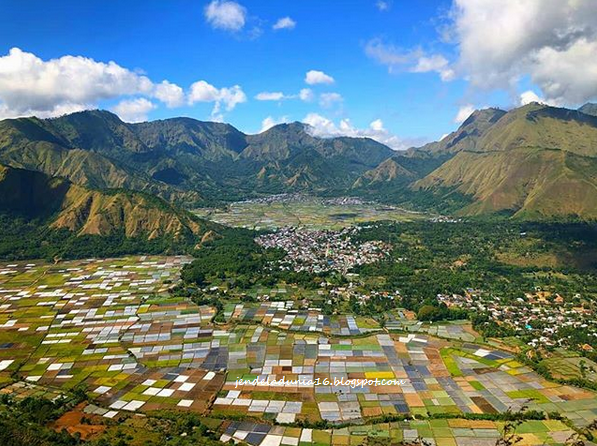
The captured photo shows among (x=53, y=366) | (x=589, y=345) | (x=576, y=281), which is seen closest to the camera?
(x=53, y=366)

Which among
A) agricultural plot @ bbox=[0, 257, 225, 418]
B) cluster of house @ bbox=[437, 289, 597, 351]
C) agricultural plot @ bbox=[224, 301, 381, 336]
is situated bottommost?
agricultural plot @ bbox=[0, 257, 225, 418]

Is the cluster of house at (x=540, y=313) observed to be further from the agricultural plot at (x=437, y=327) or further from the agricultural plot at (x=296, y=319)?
the agricultural plot at (x=296, y=319)

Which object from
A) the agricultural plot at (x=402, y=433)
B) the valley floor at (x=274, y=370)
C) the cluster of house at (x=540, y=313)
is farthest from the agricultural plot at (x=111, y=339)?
the cluster of house at (x=540, y=313)

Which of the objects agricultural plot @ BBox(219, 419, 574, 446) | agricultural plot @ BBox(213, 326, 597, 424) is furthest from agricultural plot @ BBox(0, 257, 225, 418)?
agricultural plot @ BBox(219, 419, 574, 446)

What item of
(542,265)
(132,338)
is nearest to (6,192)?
(132,338)

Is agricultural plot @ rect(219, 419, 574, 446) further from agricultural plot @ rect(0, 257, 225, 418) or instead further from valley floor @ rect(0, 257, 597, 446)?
agricultural plot @ rect(0, 257, 225, 418)

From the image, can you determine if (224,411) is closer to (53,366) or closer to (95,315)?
(53,366)

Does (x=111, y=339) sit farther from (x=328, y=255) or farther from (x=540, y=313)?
(x=328, y=255)

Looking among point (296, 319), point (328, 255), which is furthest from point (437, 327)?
point (328, 255)
